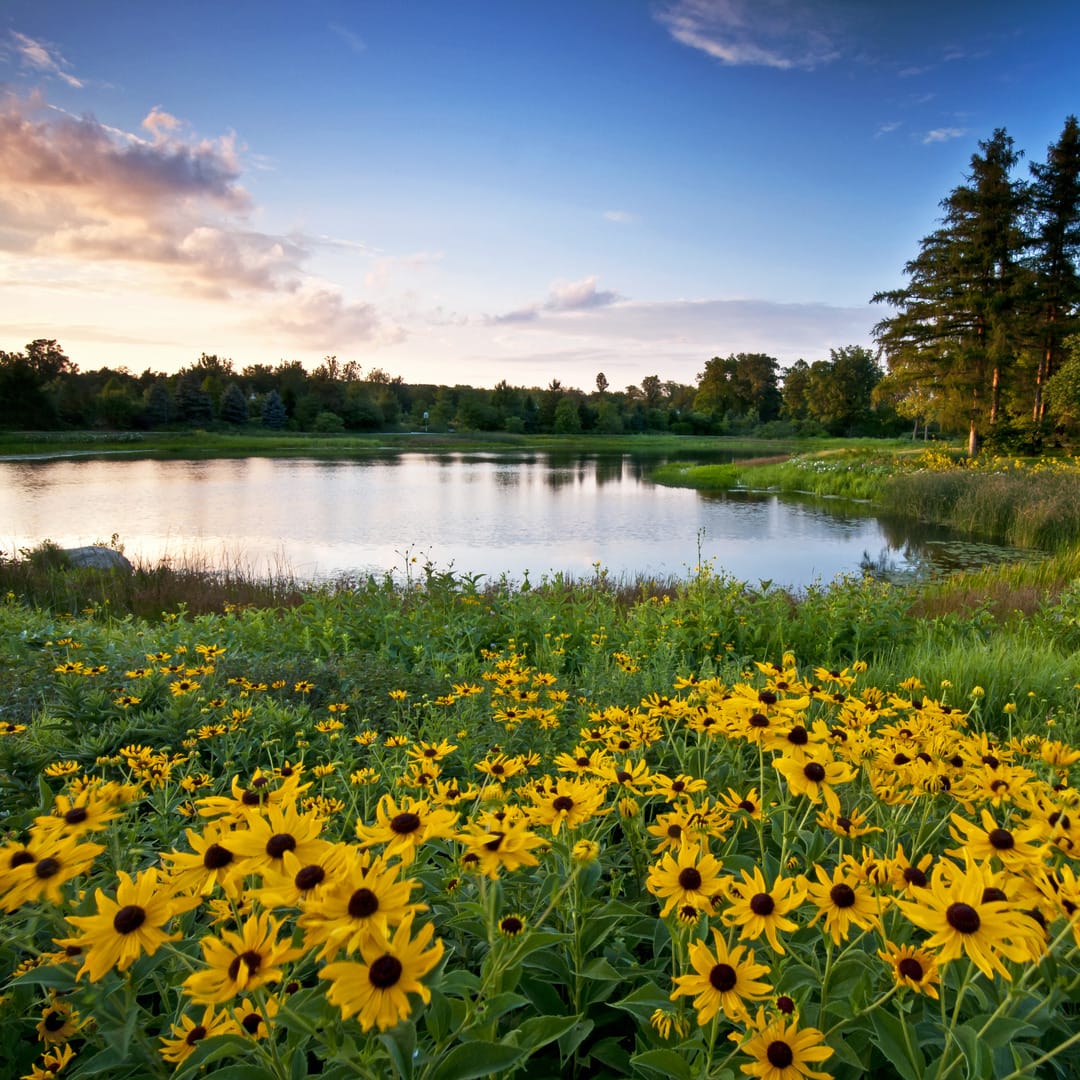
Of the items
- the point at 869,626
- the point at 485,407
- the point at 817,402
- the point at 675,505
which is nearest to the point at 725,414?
the point at 817,402

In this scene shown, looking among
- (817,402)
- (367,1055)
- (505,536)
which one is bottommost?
(505,536)

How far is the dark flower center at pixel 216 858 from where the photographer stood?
2.97 feet

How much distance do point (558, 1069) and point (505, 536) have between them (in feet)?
46.5

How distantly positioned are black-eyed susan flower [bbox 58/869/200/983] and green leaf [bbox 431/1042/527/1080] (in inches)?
15.1

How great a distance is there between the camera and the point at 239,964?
2.51ft

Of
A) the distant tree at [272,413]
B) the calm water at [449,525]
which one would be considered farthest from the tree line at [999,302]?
the distant tree at [272,413]

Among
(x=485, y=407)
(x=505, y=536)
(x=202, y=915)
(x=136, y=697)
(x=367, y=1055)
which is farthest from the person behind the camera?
(x=485, y=407)

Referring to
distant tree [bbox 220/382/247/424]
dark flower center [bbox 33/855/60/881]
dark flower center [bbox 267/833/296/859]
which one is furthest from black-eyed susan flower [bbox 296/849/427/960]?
distant tree [bbox 220/382/247/424]

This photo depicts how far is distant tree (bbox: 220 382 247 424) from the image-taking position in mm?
63094

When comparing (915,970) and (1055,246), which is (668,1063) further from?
(1055,246)

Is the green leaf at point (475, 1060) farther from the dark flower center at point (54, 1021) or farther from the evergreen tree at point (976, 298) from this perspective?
the evergreen tree at point (976, 298)

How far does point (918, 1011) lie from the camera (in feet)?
4.05

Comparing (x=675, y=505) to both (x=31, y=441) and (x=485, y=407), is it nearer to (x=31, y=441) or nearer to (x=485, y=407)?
(x=31, y=441)

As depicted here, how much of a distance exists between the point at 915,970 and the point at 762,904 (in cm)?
21
